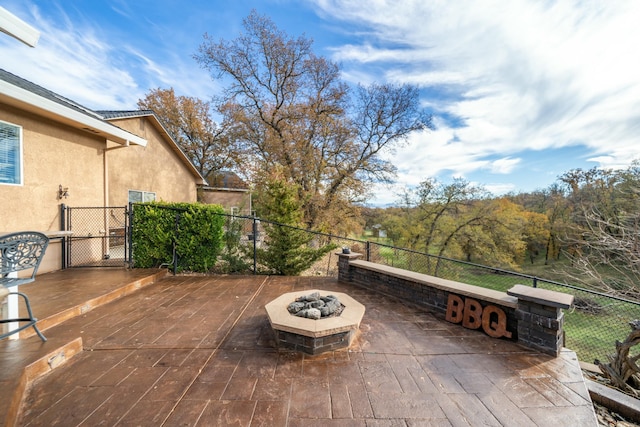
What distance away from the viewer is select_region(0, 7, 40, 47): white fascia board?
8.01 feet

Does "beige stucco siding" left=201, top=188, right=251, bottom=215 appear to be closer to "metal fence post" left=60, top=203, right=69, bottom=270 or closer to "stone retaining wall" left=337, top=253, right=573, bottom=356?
"metal fence post" left=60, top=203, right=69, bottom=270

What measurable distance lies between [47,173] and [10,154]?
64 cm

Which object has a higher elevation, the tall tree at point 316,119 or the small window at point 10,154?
the tall tree at point 316,119

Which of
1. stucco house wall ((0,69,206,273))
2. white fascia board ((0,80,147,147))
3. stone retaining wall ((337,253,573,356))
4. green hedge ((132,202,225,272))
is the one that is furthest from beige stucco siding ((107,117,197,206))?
stone retaining wall ((337,253,573,356))

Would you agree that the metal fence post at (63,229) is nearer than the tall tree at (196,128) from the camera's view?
Yes

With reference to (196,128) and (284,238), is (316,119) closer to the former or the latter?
(284,238)

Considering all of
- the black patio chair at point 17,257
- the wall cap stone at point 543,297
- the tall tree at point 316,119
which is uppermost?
the tall tree at point 316,119

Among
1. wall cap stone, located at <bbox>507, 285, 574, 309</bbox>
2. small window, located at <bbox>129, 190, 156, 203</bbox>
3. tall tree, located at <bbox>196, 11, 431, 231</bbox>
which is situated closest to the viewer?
wall cap stone, located at <bbox>507, 285, 574, 309</bbox>

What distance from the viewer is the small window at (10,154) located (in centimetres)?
423

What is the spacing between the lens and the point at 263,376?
215 centimetres

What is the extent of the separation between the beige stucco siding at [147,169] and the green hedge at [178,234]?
3.26m

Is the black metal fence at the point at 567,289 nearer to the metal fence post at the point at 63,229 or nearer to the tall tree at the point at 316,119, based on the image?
the metal fence post at the point at 63,229

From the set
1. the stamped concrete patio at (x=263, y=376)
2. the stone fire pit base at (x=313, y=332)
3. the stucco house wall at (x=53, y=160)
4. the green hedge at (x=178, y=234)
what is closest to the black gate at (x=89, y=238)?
the stucco house wall at (x=53, y=160)

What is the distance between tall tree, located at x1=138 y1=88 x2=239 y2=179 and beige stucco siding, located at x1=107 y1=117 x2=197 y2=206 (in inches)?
269
